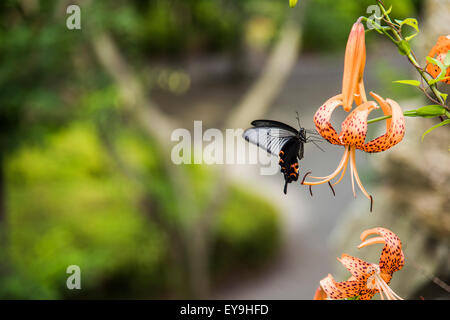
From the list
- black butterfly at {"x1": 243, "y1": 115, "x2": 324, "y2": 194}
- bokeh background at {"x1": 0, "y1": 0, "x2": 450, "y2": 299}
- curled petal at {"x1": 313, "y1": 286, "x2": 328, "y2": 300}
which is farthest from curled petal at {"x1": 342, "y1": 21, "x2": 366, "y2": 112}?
bokeh background at {"x1": 0, "y1": 0, "x2": 450, "y2": 299}

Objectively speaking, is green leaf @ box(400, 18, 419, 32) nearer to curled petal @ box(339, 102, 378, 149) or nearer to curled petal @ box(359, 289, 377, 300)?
curled petal @ box(339, 102, 378, 149)

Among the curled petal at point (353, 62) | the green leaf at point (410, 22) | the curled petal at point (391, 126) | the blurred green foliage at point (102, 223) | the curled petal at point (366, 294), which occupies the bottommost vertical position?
the curled petal at point (366, 294)

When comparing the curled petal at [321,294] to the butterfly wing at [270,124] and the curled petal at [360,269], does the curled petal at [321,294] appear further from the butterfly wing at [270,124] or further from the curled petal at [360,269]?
the butterfly wing at [270,124]

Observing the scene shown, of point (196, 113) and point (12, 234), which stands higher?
point (196, 113)

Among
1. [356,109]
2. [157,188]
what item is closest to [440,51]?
[356,109]

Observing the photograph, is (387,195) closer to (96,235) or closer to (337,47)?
(96,235)

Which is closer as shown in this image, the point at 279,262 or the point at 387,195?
the point at 387,195

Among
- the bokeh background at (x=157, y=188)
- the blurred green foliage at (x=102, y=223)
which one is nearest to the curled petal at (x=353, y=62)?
the bokeh background at (x=157, y=188)
